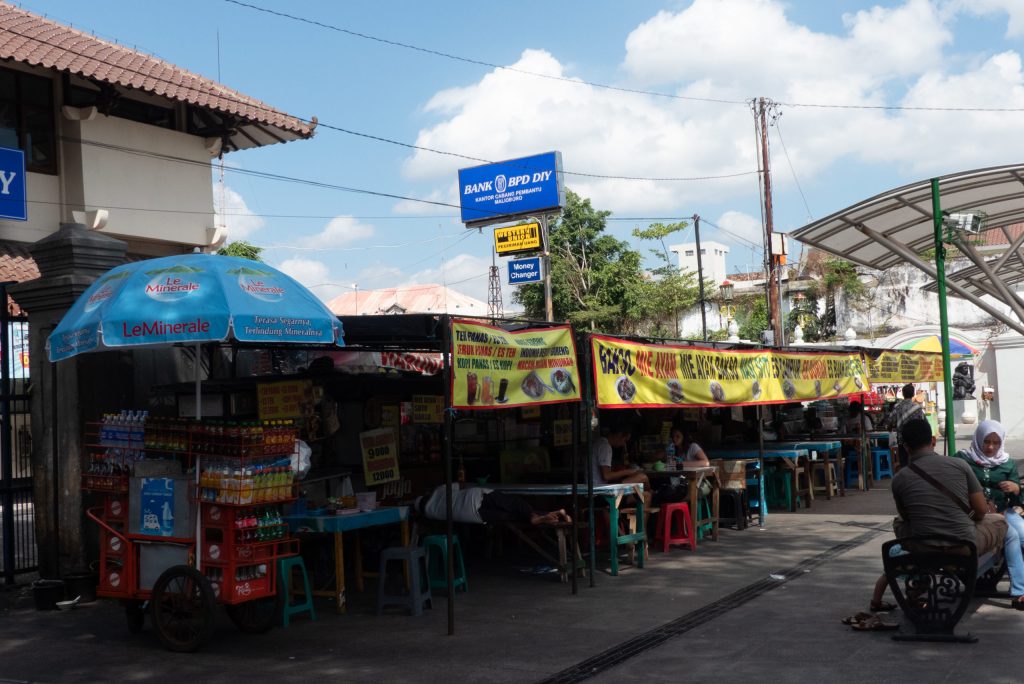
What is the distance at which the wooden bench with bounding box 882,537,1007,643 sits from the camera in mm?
6902

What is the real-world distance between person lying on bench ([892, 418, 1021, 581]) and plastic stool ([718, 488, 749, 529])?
5.70 m

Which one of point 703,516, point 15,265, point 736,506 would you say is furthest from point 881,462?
point 15,265

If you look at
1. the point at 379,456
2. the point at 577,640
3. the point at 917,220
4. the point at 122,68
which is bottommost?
the point at 577,640

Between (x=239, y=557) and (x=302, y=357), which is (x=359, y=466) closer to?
(x=302, y=357)

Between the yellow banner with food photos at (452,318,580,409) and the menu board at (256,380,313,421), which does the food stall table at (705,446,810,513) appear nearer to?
the yellow banner with food photos at (452,318,580,409)

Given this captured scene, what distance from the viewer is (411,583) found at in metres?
8.62

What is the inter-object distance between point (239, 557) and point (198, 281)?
2108 millimetres

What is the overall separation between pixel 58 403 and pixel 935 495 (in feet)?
26.2

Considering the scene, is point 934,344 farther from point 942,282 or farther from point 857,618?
point 857,618

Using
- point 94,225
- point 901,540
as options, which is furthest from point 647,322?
point 901,540

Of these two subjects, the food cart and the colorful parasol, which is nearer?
the food cart

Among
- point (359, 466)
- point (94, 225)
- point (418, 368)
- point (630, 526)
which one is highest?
point (94, 225)

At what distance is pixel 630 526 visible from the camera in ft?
35.7

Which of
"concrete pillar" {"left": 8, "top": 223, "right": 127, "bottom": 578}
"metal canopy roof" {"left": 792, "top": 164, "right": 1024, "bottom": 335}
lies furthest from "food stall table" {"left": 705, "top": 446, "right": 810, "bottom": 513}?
"concrete pillar" {"left": 8, "top": 223, "right": 127, "bottom": 578}
